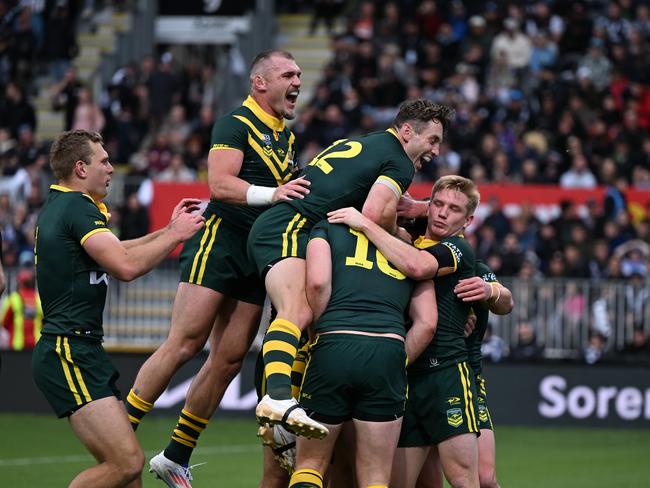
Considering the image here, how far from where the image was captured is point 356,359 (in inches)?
316

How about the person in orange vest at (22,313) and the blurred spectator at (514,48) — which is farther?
the blurred spectator at (514,48)

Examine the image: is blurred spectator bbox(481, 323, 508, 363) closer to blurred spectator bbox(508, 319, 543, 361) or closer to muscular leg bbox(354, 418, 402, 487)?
blurred spectator bbox(508, 319, 543, 361)

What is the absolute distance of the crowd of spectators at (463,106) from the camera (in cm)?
1994

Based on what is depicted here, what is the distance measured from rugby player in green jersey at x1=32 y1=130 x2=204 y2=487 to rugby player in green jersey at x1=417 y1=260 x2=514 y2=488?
1.89 meters

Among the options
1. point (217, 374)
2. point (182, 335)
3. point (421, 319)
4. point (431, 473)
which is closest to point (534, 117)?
point (217, 374)

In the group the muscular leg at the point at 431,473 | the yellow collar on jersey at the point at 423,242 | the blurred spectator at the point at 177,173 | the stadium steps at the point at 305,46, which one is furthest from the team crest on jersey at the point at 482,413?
the stadium steps at the point at 305,46

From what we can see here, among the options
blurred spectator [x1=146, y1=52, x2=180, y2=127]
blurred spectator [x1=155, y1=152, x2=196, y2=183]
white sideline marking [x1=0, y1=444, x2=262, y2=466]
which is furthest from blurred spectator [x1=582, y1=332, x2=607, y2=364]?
blurred spectator [x1=146, y1=52, x2=180, y2=127]

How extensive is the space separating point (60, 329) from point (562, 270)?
11730 mm

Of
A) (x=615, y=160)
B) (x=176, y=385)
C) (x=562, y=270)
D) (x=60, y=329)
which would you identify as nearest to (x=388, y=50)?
(x=615, y=160)

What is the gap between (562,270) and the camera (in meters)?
19.1

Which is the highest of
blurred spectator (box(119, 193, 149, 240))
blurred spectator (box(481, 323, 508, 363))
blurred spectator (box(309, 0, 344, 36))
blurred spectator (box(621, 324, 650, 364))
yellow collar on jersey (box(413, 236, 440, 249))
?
blurred spectator (box(309, 0, 344, 36))

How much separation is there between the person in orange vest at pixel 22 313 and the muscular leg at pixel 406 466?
1130 centimetres

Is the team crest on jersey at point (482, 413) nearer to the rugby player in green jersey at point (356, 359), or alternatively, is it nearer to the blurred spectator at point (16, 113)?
the rugby player in green jersey at point (356, 359)

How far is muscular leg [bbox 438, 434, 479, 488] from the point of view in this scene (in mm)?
8445
